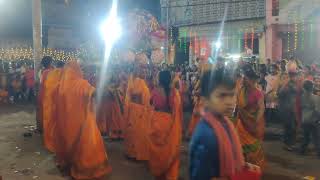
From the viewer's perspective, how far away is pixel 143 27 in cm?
1861

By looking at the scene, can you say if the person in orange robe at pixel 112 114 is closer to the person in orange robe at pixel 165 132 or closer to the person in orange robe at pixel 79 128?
the person in orange robe at pixel 79 128

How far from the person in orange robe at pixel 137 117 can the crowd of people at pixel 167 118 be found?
0.02m

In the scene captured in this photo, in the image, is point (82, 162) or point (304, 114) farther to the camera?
point (304, 114)

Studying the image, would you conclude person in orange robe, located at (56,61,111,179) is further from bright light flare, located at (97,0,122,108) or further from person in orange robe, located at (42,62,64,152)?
bright light flare, located at (97,0,122,108)

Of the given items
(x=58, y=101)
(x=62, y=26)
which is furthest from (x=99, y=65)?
(x=62, y=26)

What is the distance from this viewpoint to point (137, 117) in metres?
9.41

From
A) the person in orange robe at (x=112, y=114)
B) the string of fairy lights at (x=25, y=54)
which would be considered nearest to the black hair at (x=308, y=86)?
the person in orange robe at (x=112, y=114)

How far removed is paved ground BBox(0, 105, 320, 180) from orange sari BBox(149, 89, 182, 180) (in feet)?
1.85

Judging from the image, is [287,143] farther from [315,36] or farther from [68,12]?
[68,12]

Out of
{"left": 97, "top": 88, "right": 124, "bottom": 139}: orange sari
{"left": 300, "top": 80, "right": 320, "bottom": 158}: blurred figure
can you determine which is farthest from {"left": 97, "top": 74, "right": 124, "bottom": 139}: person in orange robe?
{"left": 300, "top": 80, "right": 320, "bottom": 158}: blurred figure

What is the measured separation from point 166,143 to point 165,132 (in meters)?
0.19

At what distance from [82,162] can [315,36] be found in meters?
12.6

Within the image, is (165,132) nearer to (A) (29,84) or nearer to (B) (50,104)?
(B) (50,104)

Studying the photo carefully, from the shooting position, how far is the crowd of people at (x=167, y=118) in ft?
12.1
